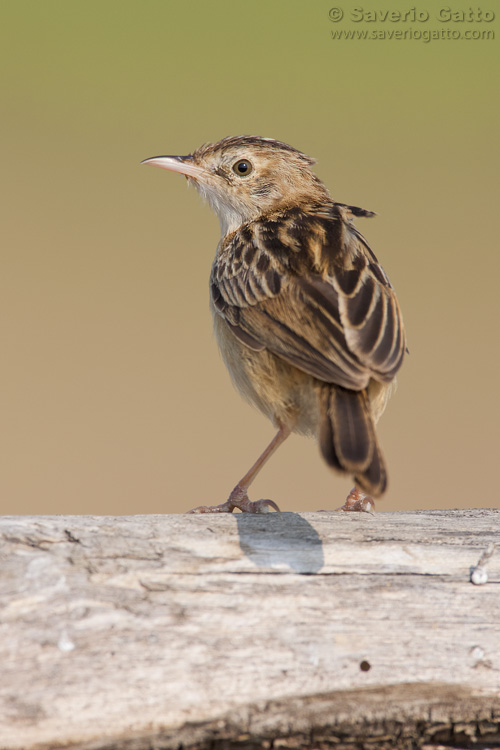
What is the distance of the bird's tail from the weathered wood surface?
33 centimetres

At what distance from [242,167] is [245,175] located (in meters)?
0.07

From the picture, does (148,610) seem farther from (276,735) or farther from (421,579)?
(421,579)

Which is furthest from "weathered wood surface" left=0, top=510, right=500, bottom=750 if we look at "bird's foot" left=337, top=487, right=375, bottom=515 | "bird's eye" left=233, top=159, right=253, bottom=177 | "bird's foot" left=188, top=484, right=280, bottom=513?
"bird's eye" left=233, top=159, right=253, bottom=177

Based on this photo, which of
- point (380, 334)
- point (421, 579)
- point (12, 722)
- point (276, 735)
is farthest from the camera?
point (380, 334)

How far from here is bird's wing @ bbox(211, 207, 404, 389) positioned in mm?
3726

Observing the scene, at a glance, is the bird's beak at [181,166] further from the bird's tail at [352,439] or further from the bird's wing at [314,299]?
the bird's tail at [352,439]

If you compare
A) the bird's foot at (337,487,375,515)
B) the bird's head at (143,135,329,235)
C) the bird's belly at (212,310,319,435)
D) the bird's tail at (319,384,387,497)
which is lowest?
the bird's tail at (319,384,387,497)

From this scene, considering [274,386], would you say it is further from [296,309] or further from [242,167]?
[242,167]

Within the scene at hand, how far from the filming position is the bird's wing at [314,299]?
3.73 metres

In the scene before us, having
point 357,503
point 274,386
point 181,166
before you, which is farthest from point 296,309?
point 181,166

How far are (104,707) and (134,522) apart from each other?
0.80 m

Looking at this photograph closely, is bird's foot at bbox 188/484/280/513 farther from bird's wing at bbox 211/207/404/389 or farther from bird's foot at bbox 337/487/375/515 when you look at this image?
bird's wing at bbox 211/207/404/389

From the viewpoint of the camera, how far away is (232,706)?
2.62m

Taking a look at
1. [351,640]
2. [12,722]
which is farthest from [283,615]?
[12,722]
